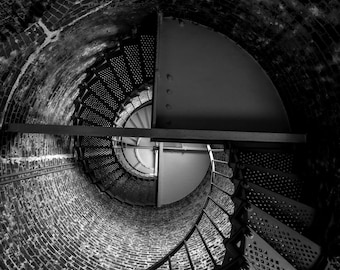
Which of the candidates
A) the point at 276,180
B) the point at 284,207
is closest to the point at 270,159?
the point at 276,180

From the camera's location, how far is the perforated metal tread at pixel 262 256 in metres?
2.60

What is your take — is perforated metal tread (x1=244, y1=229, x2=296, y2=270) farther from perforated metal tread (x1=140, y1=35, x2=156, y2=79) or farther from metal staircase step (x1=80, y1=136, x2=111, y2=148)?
metal staircase step (x1=80, y1=136, x2=111, y2=148)

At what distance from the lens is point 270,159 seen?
3.86 meters

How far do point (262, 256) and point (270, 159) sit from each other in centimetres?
148

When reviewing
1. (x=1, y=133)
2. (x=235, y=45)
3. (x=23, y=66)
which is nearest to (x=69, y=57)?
(x=23, y=66)

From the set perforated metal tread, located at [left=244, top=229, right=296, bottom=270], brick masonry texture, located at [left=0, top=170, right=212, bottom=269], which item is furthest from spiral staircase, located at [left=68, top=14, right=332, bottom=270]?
brick masonry texture, located at [left=0, top=170, right=212, bottom=269]

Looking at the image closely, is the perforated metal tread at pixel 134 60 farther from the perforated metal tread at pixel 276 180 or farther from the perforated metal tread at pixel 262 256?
the perforated metal tread at pixel 262 256

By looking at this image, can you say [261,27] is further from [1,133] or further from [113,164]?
[113,164]

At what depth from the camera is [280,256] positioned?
262 centimetres

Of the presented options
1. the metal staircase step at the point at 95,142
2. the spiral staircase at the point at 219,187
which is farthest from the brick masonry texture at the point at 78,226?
the metal staircase step at the point at 95,142

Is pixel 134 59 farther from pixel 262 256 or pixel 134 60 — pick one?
pixel 262 256

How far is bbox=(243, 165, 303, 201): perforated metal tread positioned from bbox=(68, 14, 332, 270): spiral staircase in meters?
0.01

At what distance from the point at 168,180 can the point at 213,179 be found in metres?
2.80

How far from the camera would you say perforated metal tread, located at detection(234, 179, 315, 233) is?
3.07m
